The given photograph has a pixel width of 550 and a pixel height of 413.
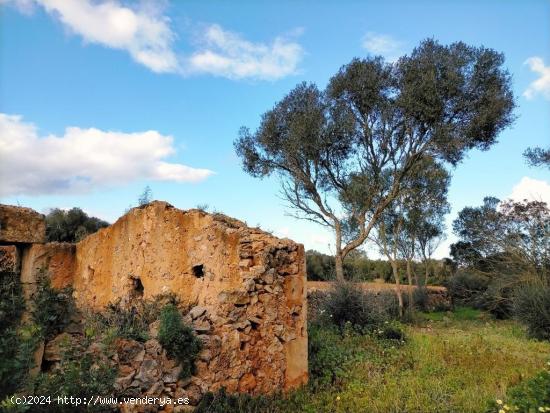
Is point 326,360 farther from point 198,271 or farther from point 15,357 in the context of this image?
point 15,357

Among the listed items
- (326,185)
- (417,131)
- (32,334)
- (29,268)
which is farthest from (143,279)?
(417,131)

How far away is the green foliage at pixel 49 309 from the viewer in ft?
17.8

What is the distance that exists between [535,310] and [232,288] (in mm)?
10056

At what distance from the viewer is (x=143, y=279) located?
28.7ft

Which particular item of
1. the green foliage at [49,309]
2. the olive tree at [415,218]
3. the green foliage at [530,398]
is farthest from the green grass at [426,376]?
the olive tree at [415,218]

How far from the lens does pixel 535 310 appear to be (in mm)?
12211

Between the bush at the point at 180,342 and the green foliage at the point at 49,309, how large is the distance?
1.33m

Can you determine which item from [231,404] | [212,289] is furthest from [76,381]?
[212,289]

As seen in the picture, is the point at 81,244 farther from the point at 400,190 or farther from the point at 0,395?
the point at 400,190

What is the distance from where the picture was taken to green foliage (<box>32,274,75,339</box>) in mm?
5414

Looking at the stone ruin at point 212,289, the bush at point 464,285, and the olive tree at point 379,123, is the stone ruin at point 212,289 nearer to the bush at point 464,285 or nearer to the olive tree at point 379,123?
the olive tree at point 379,123

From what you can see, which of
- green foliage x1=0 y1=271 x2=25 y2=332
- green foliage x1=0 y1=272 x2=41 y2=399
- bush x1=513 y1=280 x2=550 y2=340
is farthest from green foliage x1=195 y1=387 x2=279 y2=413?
bush x1=513 y1=280 x2=550 y2=340

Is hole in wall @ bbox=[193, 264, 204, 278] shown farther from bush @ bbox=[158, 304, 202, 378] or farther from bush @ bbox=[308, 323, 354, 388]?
bush @ bbox=[308, 323, 354, 388]

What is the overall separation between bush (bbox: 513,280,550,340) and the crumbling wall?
874cm
